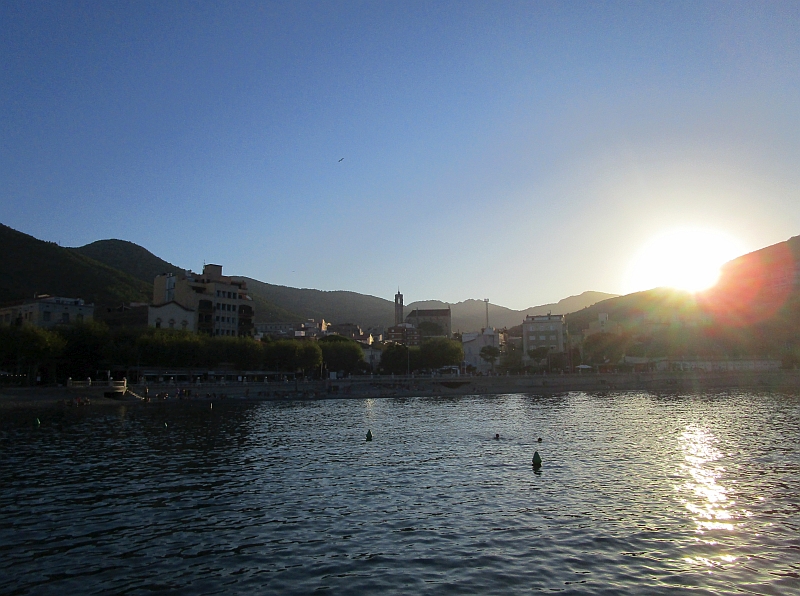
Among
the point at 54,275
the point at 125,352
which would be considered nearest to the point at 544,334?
the point at 125,352

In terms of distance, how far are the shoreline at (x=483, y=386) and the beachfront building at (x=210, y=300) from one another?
1316 inches

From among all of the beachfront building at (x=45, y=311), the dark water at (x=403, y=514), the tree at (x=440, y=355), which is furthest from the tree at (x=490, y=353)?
the dark water at (x=403, y=514)

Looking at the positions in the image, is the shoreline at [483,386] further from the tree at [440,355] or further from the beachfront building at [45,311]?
the beachfront building at [45,311]

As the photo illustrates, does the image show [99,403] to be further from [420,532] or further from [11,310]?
[420,532]

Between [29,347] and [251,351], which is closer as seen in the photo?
[29,347]

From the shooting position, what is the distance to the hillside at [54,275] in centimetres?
16062

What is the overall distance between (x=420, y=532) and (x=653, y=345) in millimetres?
162425

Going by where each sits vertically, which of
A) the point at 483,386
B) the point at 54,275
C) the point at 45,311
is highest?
the point at 54,275

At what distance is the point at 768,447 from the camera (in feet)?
125

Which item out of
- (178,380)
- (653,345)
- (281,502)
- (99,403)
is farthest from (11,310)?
(653,345)

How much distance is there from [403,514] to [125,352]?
8796cm

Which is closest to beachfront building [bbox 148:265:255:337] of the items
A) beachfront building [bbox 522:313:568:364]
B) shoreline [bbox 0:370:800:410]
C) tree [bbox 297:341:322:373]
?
tree [bbox 297:341:322:373]

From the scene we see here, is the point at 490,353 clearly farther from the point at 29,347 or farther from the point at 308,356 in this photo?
the point at 29,347

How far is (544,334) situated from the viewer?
179m
